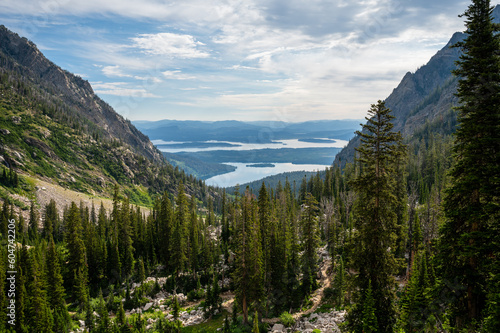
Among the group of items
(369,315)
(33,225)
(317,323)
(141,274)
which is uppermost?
(369,315)

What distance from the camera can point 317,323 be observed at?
3281 cm

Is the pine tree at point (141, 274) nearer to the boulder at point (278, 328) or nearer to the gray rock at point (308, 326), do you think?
the boulder at point (278, 328)

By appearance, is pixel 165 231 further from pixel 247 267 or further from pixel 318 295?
pixel 318 295

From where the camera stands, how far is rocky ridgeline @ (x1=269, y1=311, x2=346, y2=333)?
30.8 meters

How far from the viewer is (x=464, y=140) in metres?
14.8

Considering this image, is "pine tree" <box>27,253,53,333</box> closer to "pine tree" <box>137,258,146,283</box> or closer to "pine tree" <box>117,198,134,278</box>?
"pine tree" <box>137,258,146,283</box>

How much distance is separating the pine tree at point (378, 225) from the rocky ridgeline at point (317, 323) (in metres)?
13.2

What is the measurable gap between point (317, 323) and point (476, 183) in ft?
85.4

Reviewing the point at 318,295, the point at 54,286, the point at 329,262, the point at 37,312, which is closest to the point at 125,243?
the point at 54,286

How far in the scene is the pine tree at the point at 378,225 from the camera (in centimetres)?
1812

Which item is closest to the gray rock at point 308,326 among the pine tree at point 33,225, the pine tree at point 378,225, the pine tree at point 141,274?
the pine tree at point 378,225

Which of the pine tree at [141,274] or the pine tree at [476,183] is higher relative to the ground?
the pine tree at [476,183]

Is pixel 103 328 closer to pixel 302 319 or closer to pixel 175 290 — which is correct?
pixel 175 290

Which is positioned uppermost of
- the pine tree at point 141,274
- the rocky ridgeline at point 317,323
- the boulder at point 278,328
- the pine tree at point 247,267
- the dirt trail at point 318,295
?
the pine tree at point 247,267
